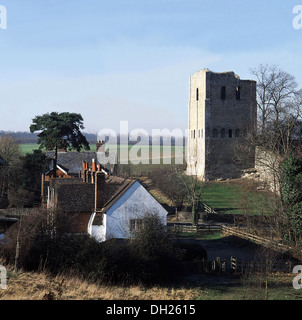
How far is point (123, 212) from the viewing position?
1164 inches

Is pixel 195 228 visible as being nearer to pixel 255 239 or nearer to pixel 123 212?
pixel 255 239

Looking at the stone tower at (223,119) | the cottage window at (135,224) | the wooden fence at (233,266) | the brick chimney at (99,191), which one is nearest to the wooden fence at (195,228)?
the brick chimney at (99,191)

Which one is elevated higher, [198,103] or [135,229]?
[198,103]

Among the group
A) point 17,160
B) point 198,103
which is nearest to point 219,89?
point 198,103

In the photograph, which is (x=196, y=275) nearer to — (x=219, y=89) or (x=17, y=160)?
(x=17, y=160)

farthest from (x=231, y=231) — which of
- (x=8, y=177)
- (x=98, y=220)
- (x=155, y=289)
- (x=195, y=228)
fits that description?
(x=8, y=177)

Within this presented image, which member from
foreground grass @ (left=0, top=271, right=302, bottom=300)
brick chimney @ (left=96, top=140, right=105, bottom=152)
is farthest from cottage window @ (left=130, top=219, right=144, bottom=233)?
brick chimney @ (left=96, top=140, right=105, bottom=152)

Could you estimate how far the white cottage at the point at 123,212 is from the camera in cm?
2919

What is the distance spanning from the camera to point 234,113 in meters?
67.9

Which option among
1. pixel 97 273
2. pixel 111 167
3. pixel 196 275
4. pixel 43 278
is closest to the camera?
pixel 43 278

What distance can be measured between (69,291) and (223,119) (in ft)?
167

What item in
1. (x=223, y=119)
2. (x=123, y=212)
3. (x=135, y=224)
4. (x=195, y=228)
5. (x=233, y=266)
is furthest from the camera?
(x=223, y=119)
